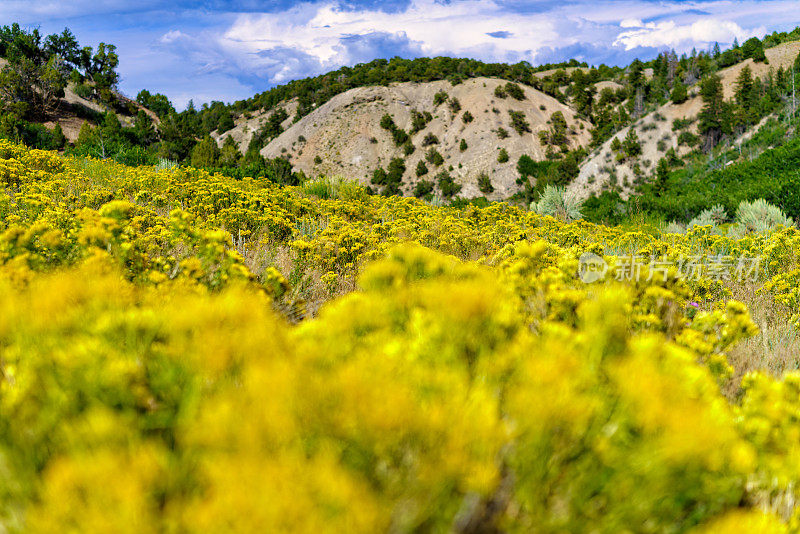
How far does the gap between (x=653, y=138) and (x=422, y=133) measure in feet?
89.2

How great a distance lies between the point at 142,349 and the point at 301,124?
60885 millimetres

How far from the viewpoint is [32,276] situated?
202 cm

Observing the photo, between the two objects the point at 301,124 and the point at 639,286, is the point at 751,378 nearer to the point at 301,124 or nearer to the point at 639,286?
the point at 639,286

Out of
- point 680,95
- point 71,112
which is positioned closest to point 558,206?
point 680,95

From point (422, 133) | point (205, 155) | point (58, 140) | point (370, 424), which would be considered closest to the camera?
point (370, 424)

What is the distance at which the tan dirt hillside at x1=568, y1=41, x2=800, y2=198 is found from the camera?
35113mm

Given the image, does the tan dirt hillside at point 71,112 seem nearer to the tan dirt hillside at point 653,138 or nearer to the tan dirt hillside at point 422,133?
the tan dirt hillside at point 422,133

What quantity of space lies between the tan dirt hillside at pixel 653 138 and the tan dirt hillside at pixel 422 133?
9.79m

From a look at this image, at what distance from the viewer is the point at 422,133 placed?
2131 inches

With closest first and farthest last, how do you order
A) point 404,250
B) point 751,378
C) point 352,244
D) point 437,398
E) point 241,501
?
point 241,501
point 437,398
point 751,378
point 404,250
point 352,244

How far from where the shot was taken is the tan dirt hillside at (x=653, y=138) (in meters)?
35.1

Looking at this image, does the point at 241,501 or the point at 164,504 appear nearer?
the point at 241,501

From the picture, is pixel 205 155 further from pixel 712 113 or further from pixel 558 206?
pixel 712 113

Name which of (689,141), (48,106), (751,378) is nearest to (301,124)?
(48,106)
